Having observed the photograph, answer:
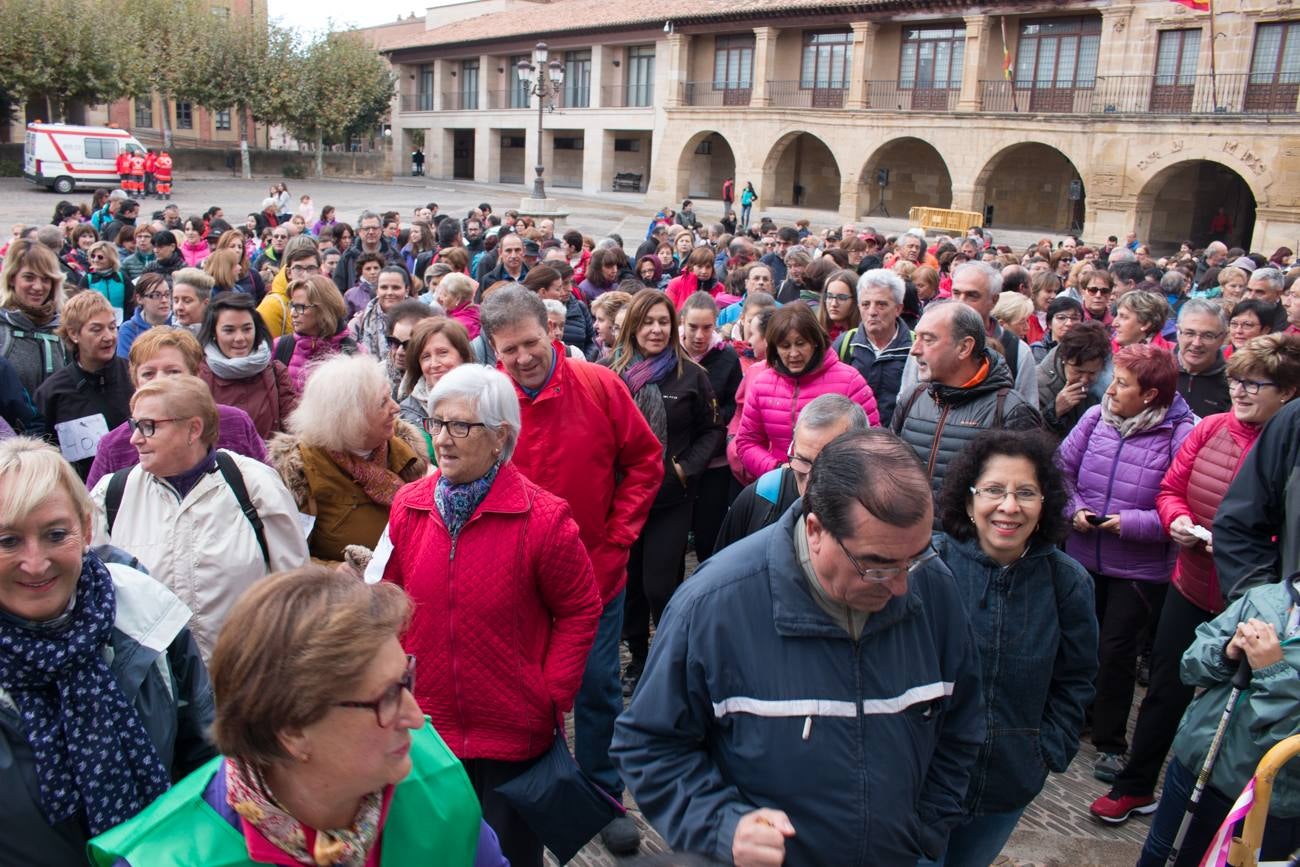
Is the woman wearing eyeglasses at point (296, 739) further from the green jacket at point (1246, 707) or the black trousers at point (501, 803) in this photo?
the green jacket at point (1246, 707)

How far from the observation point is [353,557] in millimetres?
3234

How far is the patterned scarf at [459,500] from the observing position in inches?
114

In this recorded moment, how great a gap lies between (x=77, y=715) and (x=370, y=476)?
1.56m

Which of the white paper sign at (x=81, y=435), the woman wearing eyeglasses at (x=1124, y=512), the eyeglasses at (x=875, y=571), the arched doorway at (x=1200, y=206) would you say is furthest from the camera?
the arched doorway at (x=1200, y=206)

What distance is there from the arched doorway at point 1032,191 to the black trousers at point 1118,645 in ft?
90.9

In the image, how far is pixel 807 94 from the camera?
34906 millimetres

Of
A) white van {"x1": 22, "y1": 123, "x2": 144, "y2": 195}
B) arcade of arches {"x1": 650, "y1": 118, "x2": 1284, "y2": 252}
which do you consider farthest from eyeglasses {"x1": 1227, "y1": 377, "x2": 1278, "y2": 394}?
white van {"x1": 22, "y1": 123, "x2": 144, "y2": 195}

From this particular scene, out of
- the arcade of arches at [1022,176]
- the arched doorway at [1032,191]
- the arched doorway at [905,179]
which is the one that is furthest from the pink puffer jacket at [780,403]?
the arched doorway at [905,179]

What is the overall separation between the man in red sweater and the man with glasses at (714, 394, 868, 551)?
0.52 m

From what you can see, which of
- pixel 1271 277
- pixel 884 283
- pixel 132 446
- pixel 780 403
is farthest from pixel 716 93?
pixel 132 446

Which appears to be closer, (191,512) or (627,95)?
(191,512)

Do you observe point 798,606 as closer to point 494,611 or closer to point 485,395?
point 494,611

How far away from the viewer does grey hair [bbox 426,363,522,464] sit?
9.58 ft

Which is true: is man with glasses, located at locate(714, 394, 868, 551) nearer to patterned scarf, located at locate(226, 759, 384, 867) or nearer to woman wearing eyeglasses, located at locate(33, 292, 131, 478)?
patterned scarf, located at locate(226, 759, 384, 867)
